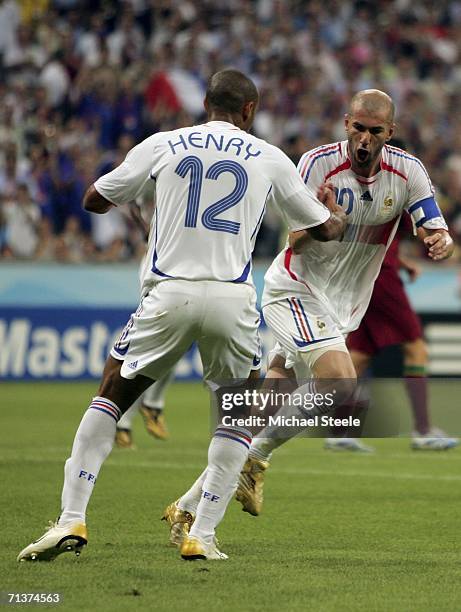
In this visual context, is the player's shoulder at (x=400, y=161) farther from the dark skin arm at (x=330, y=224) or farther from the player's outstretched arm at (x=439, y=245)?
the dark skin arm at (x=330, y=224)

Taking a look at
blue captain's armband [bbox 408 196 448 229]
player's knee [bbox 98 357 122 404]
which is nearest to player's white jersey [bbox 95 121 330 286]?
player's knee [bbox 98 357 122 404]

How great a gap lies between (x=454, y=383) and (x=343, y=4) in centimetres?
903

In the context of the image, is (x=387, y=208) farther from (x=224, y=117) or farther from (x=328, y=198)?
(x=224, y=117)

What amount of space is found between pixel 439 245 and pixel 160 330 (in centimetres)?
184

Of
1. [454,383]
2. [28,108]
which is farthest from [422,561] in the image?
[28,108]

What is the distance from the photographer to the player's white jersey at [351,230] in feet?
25.2

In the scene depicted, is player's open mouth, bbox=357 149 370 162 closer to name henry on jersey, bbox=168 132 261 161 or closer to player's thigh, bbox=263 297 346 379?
player's thigh, bbox=263 297 346 379

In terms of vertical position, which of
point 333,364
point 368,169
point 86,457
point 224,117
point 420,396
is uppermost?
point 224,117

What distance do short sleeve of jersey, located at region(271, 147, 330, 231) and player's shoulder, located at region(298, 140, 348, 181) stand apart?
143 centimetres

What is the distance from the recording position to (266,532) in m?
7.31

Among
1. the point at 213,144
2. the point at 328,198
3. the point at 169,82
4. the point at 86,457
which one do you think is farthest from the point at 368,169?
the point at 169,82

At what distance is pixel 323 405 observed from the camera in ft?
25.0

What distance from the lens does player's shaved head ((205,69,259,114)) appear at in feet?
20.2

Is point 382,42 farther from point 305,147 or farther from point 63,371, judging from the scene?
point 63,371
